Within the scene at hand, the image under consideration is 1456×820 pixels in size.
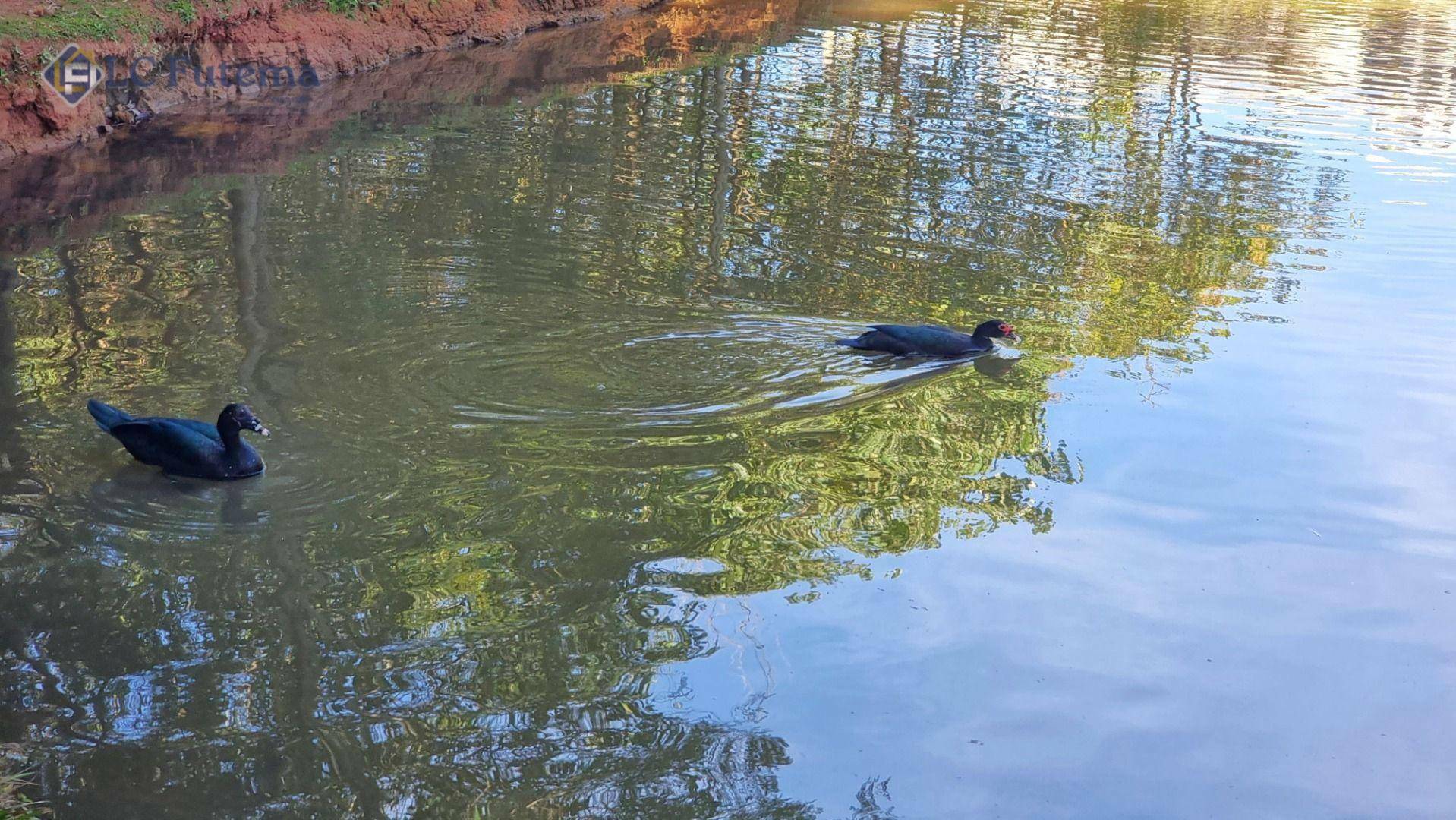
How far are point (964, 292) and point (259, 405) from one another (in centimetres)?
578

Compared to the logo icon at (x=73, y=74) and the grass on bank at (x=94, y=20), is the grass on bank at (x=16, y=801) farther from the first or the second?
the grass on bank at (x=94, y=20)

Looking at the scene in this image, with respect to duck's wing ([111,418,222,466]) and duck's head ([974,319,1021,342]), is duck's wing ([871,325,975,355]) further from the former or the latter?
duck's wing ([111,418,222,466])

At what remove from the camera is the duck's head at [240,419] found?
22.0ft

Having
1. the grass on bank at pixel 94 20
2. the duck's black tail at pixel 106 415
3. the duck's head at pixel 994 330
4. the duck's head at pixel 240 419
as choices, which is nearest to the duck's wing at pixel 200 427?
the duck's head at pixel 240 419

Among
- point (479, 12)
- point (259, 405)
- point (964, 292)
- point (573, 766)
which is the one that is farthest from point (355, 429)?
point (479, 12)

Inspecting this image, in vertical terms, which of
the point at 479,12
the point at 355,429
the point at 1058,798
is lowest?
the point at 1058,798

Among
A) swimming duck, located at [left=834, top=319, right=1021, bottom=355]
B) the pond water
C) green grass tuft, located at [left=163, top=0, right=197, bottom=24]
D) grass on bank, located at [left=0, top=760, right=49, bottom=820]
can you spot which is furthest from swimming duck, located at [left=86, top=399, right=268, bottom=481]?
green grass tuft, located at [left=163, top=0, right=197, bottom=24]

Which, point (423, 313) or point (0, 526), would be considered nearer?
point (0, 526)

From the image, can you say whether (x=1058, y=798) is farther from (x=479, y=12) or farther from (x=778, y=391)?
Answer: (x=479, y=12)

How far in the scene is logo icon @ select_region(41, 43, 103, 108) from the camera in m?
14.0

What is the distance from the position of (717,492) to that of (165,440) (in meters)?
2.87

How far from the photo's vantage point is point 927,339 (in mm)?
9117

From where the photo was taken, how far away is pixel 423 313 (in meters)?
9.27

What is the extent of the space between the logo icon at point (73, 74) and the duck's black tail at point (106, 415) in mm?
8535
